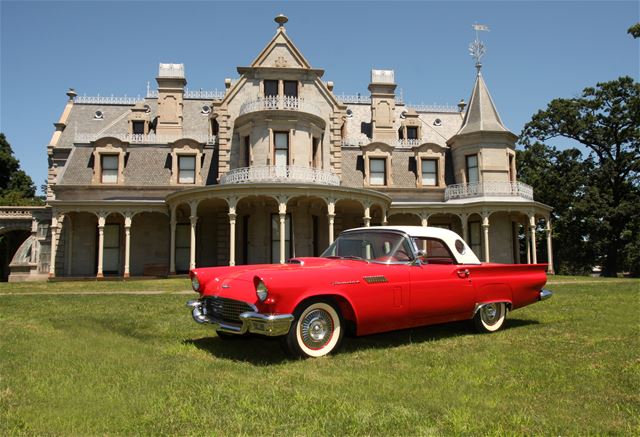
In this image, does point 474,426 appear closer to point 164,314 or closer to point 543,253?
point 164,314

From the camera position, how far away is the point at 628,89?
36.9m

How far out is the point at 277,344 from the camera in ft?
20.9

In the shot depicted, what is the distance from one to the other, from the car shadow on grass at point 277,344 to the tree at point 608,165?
106 ft

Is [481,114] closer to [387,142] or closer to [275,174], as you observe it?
[387,142]

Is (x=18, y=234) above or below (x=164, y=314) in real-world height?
above

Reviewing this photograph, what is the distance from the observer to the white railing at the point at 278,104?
81.1ft

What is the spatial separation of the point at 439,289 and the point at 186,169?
22.5 meters

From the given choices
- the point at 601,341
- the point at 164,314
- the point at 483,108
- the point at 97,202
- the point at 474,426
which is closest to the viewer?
the point at 474,426

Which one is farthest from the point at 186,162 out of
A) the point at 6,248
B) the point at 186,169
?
the point at 6,248

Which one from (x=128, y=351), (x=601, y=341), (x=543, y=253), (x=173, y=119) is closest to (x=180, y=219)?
(x=173, y=119)

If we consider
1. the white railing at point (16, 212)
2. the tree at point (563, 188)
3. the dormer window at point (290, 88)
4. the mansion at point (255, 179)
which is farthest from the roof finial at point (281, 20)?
the tree at point (563, 188)

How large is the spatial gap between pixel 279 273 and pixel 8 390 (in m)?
2.76

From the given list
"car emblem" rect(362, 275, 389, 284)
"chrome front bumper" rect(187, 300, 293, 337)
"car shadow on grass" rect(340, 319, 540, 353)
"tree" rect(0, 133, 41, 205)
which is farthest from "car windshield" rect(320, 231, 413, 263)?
"tree" rect(0, 133, 41, 205)

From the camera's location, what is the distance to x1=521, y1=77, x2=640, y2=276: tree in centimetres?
3497
